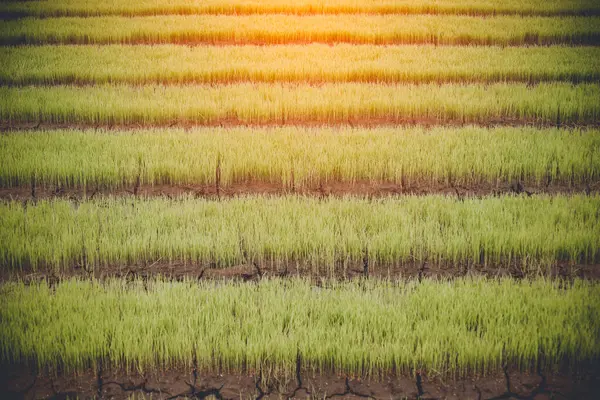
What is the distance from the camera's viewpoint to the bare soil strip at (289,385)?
2537mm

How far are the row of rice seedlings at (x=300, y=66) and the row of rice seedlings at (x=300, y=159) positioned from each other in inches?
71.5

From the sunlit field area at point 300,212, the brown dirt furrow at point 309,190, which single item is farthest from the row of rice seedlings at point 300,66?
the brown dirt furrow at point 309,190

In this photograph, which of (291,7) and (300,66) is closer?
(300,66)

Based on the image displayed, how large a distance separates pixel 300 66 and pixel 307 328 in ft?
15.5

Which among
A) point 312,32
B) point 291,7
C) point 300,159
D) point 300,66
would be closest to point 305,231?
point 300,159

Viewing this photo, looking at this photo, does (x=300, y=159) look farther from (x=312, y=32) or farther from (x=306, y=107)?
(x=312, y=32)

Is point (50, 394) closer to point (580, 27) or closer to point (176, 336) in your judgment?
point (176, 336)

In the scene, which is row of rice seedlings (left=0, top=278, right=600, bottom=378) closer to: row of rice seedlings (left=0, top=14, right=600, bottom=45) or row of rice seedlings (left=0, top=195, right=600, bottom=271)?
row of rice seedlings (left=0, top=195, right=600, bottom=271)

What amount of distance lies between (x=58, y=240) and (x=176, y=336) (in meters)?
1.36

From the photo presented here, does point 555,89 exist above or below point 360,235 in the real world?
above

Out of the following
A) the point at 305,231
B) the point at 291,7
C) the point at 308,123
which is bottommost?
the point at 305,231

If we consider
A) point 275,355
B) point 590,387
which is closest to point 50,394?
point 275,355

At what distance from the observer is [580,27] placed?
8344mm

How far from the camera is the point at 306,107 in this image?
19.6 feet
